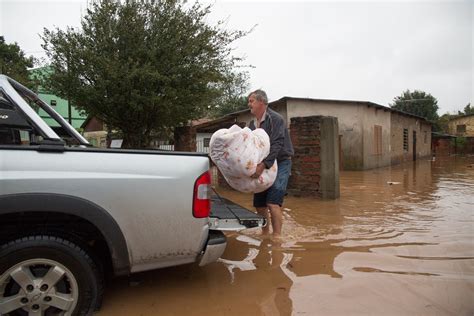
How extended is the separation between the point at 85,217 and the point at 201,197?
764 millimetres

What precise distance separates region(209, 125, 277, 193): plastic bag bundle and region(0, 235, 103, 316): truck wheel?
155 cm

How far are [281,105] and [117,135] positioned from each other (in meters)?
7.70

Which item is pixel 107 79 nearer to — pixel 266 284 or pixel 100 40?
pixel 100 40

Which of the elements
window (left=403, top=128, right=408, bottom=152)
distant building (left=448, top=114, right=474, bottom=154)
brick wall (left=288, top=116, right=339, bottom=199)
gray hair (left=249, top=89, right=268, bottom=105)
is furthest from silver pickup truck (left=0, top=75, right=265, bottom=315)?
distant building (left=448, top=114, right=474, bottom=154)

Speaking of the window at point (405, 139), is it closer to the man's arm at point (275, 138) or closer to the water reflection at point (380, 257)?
the water reflection at point (380, 257)

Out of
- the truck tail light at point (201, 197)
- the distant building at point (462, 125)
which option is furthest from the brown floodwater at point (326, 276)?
the distant building at point (462, 125)

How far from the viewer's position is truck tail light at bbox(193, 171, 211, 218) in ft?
8.02

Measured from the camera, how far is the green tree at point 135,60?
931 cm

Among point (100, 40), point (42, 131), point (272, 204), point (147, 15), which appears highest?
point (147, 15)

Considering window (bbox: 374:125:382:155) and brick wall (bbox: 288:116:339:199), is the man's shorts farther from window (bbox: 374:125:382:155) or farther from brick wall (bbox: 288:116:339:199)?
window (bbox: 374:125:382:155)

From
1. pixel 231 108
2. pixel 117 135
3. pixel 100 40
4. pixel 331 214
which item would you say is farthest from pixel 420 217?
pixel 231 108

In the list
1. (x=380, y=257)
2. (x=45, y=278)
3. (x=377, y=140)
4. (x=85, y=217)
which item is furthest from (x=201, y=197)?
(x=377, y=140)

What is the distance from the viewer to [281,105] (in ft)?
55.2

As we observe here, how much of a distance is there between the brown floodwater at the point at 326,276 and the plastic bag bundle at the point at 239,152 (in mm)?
898
